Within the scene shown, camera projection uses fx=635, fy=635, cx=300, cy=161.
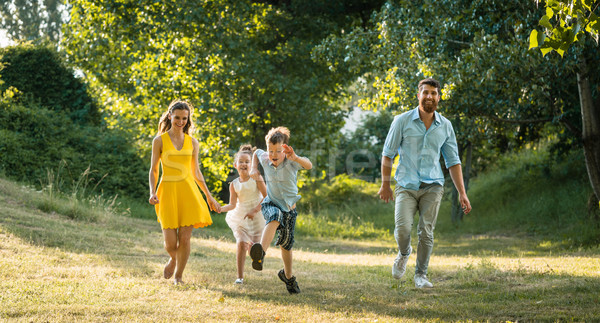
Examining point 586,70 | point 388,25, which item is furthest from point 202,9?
point 586,70

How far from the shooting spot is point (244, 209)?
748cm

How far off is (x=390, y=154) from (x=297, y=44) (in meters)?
10.7

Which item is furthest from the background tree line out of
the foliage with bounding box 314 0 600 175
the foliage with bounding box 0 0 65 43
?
the foliage with bounding box 0 0 65 43

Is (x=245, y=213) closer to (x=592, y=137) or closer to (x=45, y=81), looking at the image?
(x=592, y=137)

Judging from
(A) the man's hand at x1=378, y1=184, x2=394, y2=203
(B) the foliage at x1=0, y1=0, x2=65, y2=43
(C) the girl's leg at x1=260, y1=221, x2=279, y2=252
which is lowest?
(C) the girl's leg at x1=260, y1=221, x2=279, y2=252

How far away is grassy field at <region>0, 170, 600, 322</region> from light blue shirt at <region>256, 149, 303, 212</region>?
95 cm

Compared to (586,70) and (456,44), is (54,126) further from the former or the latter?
(586,70)

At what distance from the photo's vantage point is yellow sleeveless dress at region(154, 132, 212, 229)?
666cm

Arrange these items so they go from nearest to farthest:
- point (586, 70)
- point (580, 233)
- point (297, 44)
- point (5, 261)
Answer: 1. point (5, 261)
2. point (586, 70)
3. point (580, 233)
4. point (297, 44)

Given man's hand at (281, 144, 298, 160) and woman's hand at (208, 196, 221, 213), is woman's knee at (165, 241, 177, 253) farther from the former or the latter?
man's hand at (281, 144, 298, 160)

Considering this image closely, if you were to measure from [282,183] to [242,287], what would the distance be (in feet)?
4.15

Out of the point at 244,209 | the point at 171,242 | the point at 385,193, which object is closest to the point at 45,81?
the point at 244,209

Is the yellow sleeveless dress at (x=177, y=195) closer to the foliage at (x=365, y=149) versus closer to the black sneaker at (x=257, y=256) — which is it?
the black sneaker at (x=257, y=256)

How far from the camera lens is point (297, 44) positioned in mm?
16953
